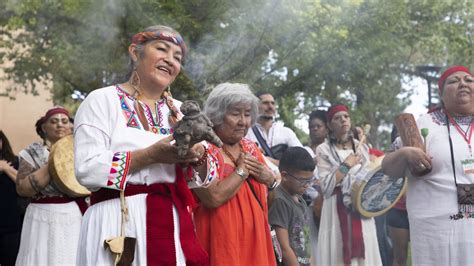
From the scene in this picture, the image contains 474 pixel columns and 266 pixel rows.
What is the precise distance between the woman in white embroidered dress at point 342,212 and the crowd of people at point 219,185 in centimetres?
1

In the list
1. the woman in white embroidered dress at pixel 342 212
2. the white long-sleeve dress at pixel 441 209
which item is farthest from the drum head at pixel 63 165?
the white long-sleeve dress at pixel 441 209

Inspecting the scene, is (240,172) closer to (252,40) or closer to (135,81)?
(135,81)

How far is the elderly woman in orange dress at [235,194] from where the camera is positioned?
3.90 m

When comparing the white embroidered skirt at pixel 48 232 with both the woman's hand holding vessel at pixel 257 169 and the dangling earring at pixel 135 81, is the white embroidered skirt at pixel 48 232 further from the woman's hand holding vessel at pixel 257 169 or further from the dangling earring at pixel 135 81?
the dangling earring at pixel 135 81

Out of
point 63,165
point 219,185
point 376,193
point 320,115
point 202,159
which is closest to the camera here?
point 202,159

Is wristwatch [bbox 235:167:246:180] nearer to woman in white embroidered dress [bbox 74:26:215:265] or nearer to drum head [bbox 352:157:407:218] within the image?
woman in white embroidered dress [bbox 74:26:215:265]

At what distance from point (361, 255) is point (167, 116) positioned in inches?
157

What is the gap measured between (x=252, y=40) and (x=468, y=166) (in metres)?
5.73

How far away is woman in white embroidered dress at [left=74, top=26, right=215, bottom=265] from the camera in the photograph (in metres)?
3.07

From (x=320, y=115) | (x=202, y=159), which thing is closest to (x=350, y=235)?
(x=320, y=115)

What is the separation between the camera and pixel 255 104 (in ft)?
13.9

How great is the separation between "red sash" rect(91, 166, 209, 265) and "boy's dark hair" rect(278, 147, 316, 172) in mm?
1847

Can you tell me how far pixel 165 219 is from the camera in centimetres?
317

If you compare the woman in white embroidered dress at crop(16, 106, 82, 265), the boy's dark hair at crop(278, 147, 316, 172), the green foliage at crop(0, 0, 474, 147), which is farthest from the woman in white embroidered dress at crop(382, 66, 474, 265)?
the green foliage at crop(0, 0, 474, 147)
